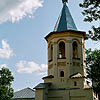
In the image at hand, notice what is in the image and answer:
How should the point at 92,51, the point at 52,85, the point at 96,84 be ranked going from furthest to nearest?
the point at 92,51
the point at 96,84
the point at 52,85

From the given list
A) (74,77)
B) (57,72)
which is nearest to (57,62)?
(57,72)

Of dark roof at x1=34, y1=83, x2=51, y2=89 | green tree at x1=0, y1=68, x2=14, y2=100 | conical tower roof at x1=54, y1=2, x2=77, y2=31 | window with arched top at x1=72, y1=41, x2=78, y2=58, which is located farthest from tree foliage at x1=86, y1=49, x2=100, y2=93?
green tree at x1=0, y1=68, x2=14, y2=100

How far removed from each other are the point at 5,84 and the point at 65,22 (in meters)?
12.5

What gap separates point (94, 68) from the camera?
27.6 meters

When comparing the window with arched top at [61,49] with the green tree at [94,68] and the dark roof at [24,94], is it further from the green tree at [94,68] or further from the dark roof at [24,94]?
the dark roof at [24,94]

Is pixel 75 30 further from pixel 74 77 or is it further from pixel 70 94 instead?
pixel 70 94

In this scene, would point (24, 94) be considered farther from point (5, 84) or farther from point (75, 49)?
point (75, 49)

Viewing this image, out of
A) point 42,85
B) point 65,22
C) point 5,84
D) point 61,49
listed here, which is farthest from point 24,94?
point 65,22

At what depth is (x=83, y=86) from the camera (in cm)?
2047

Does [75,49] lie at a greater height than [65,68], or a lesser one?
greater

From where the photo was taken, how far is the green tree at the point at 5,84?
2847 centimetres

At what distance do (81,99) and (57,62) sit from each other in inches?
167

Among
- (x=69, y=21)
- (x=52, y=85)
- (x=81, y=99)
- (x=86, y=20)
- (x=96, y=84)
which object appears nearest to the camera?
(x=86, y=20)

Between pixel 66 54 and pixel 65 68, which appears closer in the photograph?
pixel 65 68
